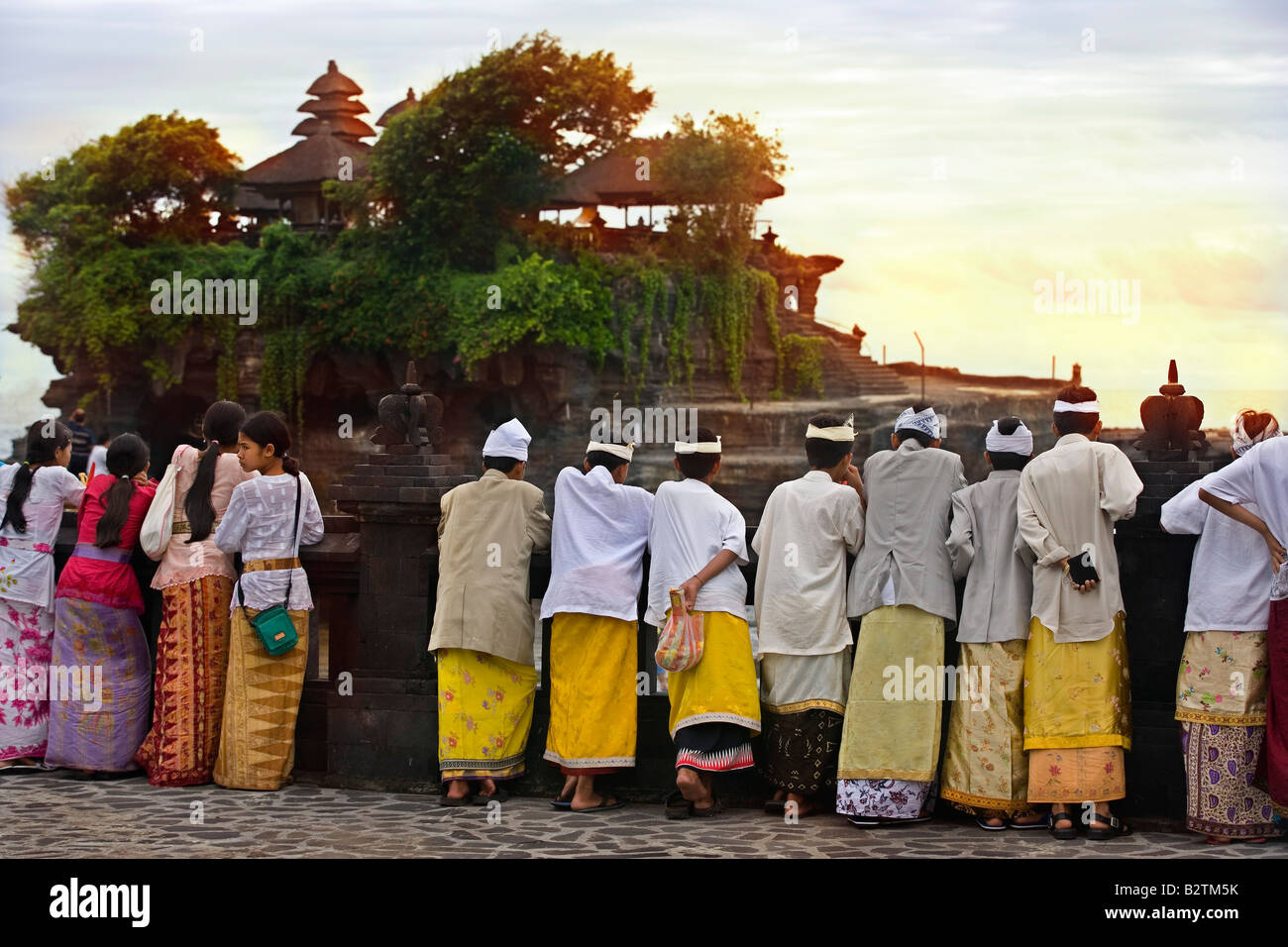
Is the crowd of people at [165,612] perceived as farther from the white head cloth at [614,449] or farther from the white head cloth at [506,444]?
the white head cloth at [614,449]

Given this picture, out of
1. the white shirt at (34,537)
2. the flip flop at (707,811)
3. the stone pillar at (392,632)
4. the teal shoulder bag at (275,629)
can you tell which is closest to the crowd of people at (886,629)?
the flip flop at (707,811)

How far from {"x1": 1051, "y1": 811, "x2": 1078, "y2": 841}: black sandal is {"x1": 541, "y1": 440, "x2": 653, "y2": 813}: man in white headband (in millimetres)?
1824

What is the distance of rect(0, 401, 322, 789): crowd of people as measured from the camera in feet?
22.4

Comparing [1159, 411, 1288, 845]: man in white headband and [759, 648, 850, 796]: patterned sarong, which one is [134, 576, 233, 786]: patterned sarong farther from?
[1159, 411, 1288, 845]: man in white headband

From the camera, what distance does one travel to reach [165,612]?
700cm

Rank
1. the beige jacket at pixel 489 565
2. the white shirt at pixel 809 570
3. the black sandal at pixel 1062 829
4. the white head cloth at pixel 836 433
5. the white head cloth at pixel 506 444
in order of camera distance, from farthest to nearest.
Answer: the white head cloth at pixel 506 444 → the beige jacket at pixel 489 565 → the white head cloth at pixel 836 433 → the white shirt at pixel 809 570 → the black sandal at pixel 1062 829

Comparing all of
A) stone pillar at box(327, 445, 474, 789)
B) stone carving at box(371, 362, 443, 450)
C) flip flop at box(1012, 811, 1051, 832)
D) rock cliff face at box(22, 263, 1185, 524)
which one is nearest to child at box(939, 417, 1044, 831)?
flip flop at box(1012, 811, 1051, 832)

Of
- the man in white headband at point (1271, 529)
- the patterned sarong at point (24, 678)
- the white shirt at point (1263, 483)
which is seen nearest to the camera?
the man in white headband at point (1271, 529)

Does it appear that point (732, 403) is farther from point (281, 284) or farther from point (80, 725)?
point (80, 725)

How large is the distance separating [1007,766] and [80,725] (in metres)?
4.46

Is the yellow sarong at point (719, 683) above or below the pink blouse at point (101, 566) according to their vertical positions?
below

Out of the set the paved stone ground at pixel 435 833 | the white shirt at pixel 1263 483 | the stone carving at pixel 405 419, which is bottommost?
the paved stone ground at pixel 435 833

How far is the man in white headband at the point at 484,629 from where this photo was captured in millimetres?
6500

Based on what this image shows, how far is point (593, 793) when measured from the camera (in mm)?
6508
